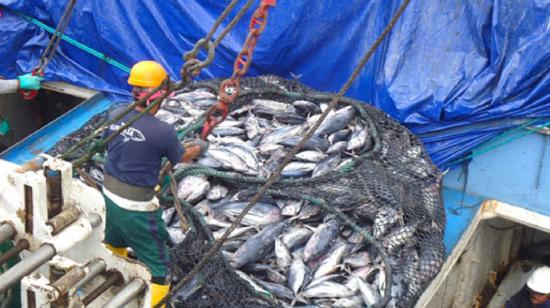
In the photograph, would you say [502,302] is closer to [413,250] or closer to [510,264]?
[510,264]

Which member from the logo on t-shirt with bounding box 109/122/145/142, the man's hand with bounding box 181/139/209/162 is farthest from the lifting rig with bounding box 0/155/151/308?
the man's hand with bounding box 181/139/209/162

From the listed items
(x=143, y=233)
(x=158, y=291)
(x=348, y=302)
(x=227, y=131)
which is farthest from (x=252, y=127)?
(x=158, y=291)

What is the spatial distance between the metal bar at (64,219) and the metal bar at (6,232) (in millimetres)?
199

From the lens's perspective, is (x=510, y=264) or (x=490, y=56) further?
(x=510, y=264)

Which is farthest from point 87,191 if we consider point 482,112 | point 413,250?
point 482,112

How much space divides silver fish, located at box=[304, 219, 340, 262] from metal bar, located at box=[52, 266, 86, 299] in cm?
309

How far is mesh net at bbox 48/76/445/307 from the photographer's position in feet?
17.4

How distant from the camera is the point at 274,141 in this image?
21.5 ft

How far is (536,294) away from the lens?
6.44 metres

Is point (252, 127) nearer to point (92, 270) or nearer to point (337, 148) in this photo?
point (337, 148)

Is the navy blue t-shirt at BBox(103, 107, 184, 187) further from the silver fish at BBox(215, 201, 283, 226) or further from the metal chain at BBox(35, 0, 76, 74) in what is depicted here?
the metal chain at BBox(35, 0, 76, 74)

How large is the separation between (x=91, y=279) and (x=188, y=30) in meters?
5.52

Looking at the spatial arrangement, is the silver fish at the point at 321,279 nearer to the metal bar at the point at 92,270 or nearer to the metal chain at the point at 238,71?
the metal chain at the point at 238,71

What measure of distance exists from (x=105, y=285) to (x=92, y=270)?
11cm
